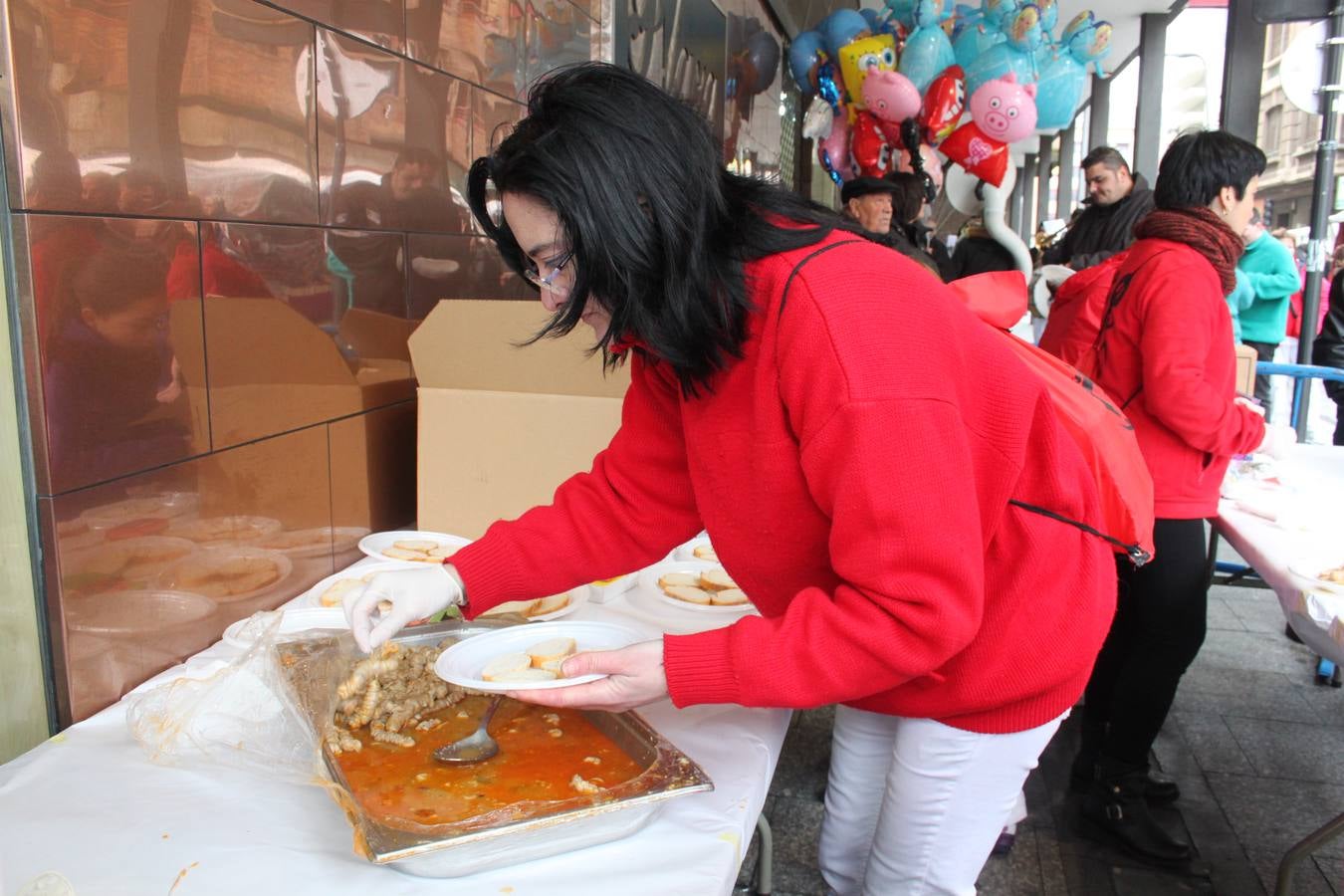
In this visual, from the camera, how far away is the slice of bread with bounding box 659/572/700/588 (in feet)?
5.92

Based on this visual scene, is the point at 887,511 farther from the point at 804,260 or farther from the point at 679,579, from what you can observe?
the point at 679,579

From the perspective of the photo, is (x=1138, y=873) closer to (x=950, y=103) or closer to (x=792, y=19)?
(x=950, y=103)

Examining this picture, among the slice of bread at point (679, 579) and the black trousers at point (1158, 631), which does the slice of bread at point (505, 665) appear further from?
the black trousers at point (1158, 631)

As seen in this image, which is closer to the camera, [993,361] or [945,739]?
[993,361]

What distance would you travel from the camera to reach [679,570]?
6.21 ft

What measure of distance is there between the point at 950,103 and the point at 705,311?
4453 millimetres

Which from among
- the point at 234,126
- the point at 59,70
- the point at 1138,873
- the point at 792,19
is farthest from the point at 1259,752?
the point at 792,19

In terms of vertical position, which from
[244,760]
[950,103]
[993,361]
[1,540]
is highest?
[950,103]

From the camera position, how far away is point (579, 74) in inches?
40.1

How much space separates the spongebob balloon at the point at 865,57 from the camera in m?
5.09

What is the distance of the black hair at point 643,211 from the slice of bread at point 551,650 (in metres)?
0.41

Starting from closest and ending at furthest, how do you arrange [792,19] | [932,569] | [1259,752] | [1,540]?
[932,569]
[1,540]
[1259,752]
[792,19]

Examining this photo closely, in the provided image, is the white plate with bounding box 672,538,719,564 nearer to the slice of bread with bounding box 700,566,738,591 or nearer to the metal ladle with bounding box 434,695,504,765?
the slice of bread with bounding box 700,566,738,591

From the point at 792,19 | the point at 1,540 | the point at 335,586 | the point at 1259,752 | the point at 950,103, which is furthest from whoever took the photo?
the point at 792,19
